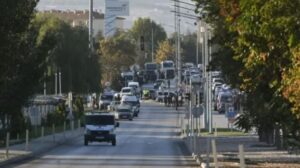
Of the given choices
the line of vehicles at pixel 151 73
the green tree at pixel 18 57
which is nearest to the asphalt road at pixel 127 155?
the green tree at pixel 18 57

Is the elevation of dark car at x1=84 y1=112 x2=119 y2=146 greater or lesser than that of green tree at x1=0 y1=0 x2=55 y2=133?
lesser

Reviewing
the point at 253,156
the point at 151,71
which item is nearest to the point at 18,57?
the point at 253,156

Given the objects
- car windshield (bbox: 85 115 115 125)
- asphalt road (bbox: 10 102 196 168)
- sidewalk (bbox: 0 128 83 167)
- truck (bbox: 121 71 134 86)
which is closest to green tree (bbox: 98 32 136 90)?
truck (bbox: 121 71 134 86)

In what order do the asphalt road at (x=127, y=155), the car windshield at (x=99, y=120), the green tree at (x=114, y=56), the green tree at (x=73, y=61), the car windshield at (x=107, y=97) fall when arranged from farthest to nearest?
the green tree at (x=114, y=56), the car windshield at (x=107, y=97), the green tree at (x=73, y=61), the car windshield at (x=99, y=120), the asphalt road at (x=127, y=155)

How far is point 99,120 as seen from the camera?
5966 cm

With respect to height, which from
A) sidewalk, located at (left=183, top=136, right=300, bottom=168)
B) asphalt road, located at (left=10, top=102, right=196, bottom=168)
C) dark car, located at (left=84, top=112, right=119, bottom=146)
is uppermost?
dark car, located at (left=84, top=112, right=119, bottom=146)

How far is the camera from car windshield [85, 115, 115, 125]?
196 ft

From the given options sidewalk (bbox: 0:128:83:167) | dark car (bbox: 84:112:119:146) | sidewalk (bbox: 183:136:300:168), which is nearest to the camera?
sidewalk (bbox: 183:136:300:168)

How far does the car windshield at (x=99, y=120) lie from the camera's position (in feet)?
196

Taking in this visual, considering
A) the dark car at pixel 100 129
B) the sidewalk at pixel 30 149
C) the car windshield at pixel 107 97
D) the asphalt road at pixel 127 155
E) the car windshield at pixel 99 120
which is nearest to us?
the asphalt road at pixel 127 155

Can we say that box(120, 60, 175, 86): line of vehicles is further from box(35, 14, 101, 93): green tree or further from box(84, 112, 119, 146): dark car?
box(84, 112, 119, 146): dark car

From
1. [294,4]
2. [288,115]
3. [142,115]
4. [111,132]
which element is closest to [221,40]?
[288,115]

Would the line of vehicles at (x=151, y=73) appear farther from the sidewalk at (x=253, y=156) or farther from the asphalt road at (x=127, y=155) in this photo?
the sidewalk at (x=253, y=156)

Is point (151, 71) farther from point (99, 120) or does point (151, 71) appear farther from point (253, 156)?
point (253, 156)
